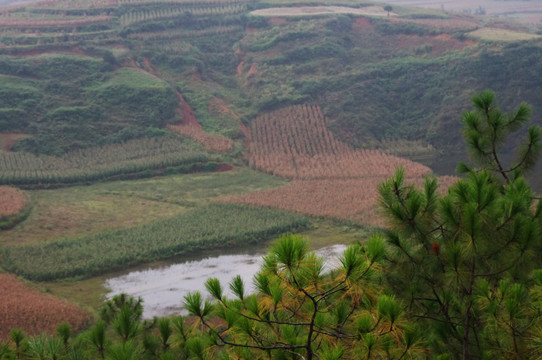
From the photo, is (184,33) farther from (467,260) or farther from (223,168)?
(467,260)

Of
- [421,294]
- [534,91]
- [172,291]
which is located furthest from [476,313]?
[534,91]

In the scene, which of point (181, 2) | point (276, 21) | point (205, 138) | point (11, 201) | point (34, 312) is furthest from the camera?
point (181, 2)

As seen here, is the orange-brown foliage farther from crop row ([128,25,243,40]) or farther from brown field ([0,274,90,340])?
brown field ([0,274,90,340])

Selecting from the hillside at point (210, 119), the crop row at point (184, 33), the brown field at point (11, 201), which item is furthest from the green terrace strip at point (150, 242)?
the crop row at point (184, 33)

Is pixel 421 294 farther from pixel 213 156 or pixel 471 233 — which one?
pixel 213 156

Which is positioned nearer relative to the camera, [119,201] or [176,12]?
[119,201]

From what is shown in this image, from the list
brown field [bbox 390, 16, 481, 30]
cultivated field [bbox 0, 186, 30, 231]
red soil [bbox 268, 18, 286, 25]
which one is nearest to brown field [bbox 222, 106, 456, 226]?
cultivated field [bbox 0, 186, 30, 231]

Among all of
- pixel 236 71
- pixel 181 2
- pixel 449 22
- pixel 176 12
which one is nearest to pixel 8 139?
pixel 236 71
